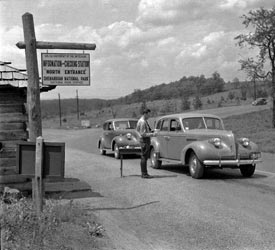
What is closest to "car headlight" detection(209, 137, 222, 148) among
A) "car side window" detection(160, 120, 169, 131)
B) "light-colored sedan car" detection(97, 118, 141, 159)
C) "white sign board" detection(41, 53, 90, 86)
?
"car side window" detection(160, 120, 169, 131)

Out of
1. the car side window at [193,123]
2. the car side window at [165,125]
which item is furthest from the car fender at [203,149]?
the car side window at [165,125]

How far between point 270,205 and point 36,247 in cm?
488

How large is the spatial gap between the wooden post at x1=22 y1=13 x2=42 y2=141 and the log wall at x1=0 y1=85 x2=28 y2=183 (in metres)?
2.22

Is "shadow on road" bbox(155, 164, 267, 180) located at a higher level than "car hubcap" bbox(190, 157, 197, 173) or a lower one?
lower

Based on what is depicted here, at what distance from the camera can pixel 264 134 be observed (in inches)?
1078

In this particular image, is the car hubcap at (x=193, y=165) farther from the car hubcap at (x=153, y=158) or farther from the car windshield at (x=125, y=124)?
the car windshield at (x=125, y=124)

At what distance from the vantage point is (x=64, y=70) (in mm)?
8531

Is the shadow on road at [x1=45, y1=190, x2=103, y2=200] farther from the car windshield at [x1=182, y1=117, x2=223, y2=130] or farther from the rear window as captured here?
the rear window

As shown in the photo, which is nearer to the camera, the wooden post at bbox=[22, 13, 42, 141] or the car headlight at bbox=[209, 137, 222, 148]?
the wooden post at bbox=[22, 13, 42, 141]

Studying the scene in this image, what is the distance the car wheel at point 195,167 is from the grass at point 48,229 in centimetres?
531

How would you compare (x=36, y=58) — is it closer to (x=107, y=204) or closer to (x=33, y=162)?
(x=33, y=162)

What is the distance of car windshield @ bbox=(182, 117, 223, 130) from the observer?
46.1 ft

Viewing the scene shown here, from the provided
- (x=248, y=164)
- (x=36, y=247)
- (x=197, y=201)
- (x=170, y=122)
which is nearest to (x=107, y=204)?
(x=197, y=201)

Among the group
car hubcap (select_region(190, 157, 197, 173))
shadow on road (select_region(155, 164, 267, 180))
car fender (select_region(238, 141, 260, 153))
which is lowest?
shadow on road (select_region(155, 164, 267, 180))
